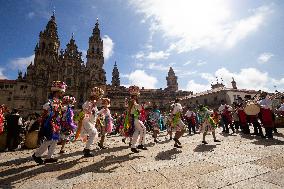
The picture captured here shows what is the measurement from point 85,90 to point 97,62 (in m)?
8.64

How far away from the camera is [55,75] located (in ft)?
180

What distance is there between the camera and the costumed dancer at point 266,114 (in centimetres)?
836

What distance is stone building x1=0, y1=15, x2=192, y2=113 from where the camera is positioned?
50.7m

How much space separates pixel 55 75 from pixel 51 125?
53.8 m

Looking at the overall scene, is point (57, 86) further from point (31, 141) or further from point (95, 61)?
point (95, 61)

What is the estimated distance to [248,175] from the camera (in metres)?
3.57

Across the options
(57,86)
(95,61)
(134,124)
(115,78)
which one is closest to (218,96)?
(95,61)

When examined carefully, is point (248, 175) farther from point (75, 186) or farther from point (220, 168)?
point (75, 186)

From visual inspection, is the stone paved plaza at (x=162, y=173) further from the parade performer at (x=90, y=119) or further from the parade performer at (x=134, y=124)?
the parade performer at (x=134, y=124)

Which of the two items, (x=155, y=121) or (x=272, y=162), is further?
(x=155, y=121)

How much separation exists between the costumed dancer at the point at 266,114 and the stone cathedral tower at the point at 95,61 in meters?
50.3

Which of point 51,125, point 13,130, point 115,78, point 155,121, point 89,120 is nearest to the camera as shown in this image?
point 51,125

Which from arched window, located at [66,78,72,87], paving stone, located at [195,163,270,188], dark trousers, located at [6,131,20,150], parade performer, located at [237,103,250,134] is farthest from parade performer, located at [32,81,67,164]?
→ arched window, located at [66,78,72,87]

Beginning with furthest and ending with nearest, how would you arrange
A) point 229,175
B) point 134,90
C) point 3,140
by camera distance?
point 3,140 → point 134,90 → point 229,175
